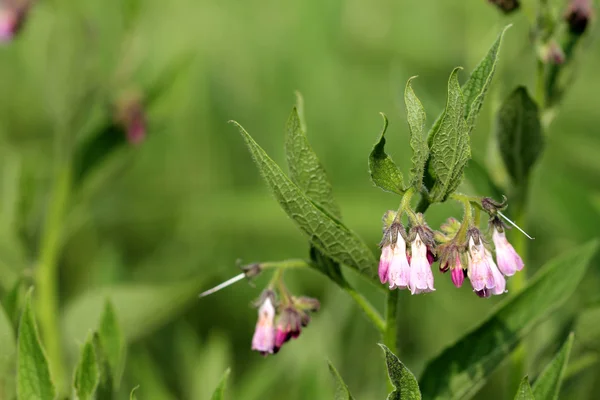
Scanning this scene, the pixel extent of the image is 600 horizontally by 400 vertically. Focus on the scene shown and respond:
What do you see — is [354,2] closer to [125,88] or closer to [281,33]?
[281,33]

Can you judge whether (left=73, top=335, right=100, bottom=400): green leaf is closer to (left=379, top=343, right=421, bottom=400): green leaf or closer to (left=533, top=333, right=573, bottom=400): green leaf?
(left=379, top=343, right=421, bottom=400): green leaf

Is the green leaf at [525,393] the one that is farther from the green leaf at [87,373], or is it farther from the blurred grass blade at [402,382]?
the green leaf at [87,373]

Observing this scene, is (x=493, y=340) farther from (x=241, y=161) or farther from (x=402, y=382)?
(x=241, y=161)

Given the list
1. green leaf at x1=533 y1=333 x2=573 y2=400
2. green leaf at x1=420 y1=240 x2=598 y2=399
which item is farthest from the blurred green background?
green leaf at x1=533 y1=333 x2=573 y2=400

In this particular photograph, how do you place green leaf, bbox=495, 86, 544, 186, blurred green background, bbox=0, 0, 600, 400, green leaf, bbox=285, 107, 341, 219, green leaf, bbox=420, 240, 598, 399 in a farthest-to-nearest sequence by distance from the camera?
blurred green background, bbox=0, 0, 600, 400
green leaf, bbox=495, 86, 544, 186
green leaf, bbox=420, 240, 598, 399
green leaf, bbox=285, 107, 341, 219

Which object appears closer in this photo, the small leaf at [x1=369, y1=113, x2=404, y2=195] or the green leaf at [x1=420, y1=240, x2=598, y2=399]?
the small leaf at [x1=369, y1=113, x2=404, y2=195]

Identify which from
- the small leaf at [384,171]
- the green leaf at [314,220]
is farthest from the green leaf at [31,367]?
the small leaf at [384,171]
